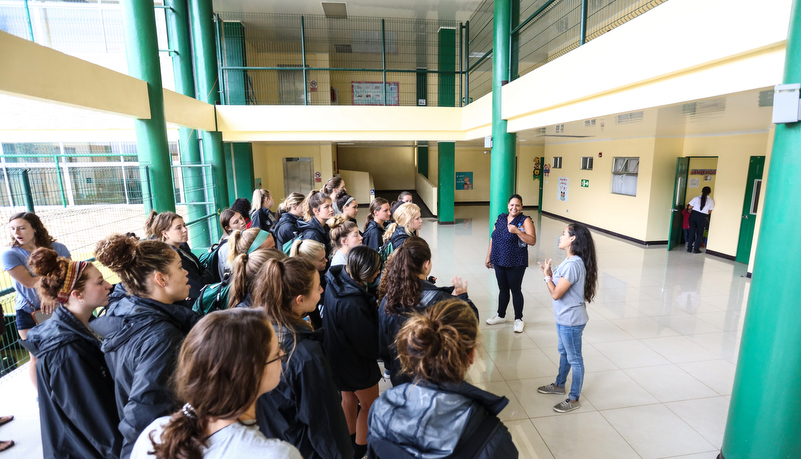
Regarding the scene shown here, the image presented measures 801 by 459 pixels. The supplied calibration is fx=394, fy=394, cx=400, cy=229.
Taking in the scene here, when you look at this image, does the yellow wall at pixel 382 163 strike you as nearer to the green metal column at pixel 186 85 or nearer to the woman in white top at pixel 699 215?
the green metal column at pixel 186 85

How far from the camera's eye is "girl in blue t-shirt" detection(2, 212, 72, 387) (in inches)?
112

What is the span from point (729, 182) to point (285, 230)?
858 centimetres

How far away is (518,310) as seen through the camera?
4578 millimetres

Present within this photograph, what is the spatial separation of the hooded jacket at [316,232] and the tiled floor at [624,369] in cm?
156

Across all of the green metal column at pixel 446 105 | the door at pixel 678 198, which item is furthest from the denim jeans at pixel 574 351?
the door at pixel 678 198

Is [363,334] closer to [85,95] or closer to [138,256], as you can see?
[138,256]

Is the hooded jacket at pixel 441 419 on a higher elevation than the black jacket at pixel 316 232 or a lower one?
lower

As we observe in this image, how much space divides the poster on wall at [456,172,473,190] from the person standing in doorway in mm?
11695

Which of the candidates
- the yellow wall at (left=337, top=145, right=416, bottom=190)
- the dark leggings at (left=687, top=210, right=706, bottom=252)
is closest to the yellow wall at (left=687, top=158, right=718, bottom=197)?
the dark leggings at (left=687, top=210, right=706, bottom=252)

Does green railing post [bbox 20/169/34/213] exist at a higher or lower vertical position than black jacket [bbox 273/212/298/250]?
higher

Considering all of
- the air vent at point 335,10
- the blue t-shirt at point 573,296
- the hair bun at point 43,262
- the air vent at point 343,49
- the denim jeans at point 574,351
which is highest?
the air vent at point 335,10

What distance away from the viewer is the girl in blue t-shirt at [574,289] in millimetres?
2985

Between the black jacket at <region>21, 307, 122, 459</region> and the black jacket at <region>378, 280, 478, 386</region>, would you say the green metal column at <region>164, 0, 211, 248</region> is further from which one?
the black jacket at <region>378, 280, 478, 386</region>

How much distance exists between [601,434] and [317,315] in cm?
233
